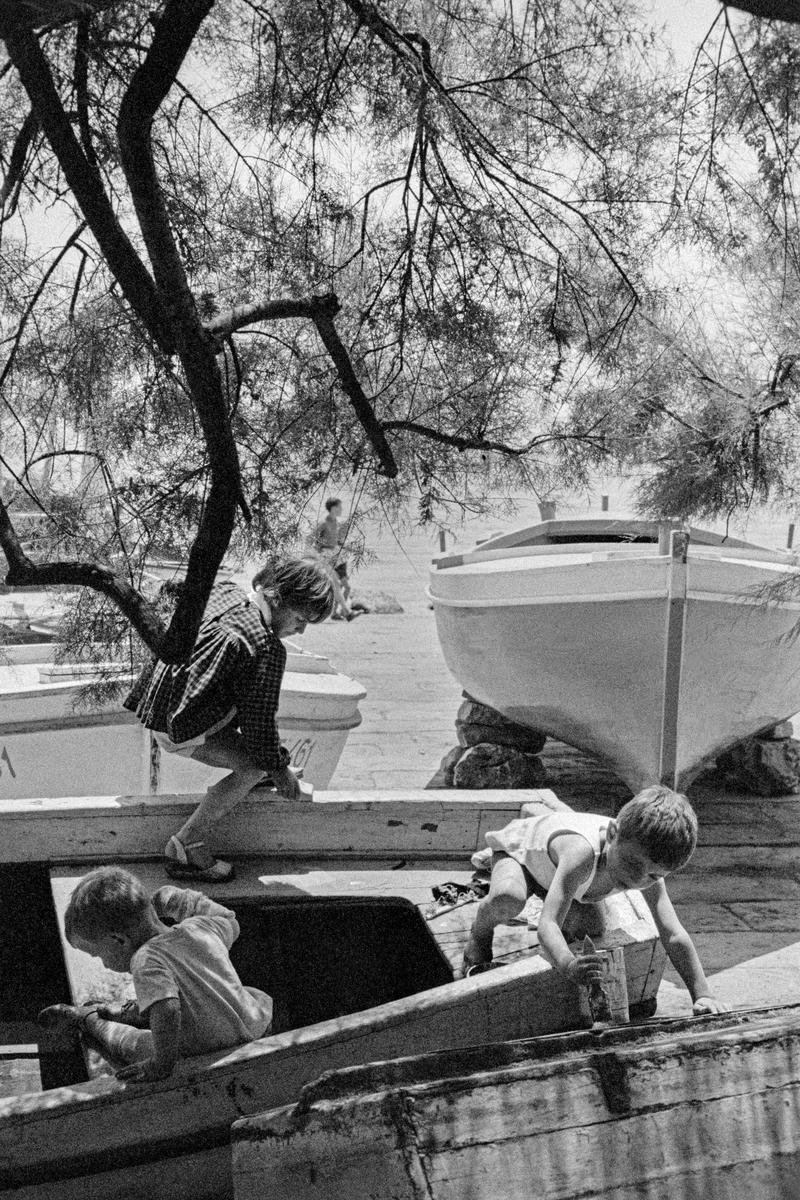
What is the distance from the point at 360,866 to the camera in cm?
443

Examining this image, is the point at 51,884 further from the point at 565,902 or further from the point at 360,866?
the point at 565,902

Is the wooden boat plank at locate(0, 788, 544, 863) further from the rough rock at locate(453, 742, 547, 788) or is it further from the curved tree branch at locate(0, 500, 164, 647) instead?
the rough rock at locate(453, 742, 547, 788)

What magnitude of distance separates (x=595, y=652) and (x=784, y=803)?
1.63 metres

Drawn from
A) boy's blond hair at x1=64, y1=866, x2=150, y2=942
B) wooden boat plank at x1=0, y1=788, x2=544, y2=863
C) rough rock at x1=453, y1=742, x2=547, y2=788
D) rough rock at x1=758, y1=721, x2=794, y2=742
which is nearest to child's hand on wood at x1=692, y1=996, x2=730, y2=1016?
wooden boat plank at x1=0, y1=788, x2=544, y2=863

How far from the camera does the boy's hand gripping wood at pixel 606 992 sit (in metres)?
3.21

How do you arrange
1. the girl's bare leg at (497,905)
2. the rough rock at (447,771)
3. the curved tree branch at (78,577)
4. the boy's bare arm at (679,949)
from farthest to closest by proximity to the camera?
the rough rock at (447,771), the girl's bare leg at (497,905), the boy's bare arm at (679,949), the curved tree branch at (78,577)

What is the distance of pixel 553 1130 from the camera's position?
8.15ft

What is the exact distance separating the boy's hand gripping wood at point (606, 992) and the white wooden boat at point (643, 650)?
344 cm

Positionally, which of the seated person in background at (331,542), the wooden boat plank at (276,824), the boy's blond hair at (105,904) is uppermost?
the seated person in background at (331,542)

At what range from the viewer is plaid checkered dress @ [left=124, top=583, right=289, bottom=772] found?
4031mm

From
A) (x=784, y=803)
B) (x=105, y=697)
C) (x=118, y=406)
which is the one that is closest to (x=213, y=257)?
(x=118, y=406)

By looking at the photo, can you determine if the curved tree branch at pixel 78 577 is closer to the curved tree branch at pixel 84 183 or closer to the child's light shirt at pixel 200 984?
the curved tree branch at pixel 84 183

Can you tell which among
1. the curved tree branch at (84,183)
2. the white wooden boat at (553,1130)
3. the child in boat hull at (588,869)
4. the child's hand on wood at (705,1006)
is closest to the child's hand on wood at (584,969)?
the child in boat hull at (588,869)

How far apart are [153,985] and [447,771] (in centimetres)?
515
